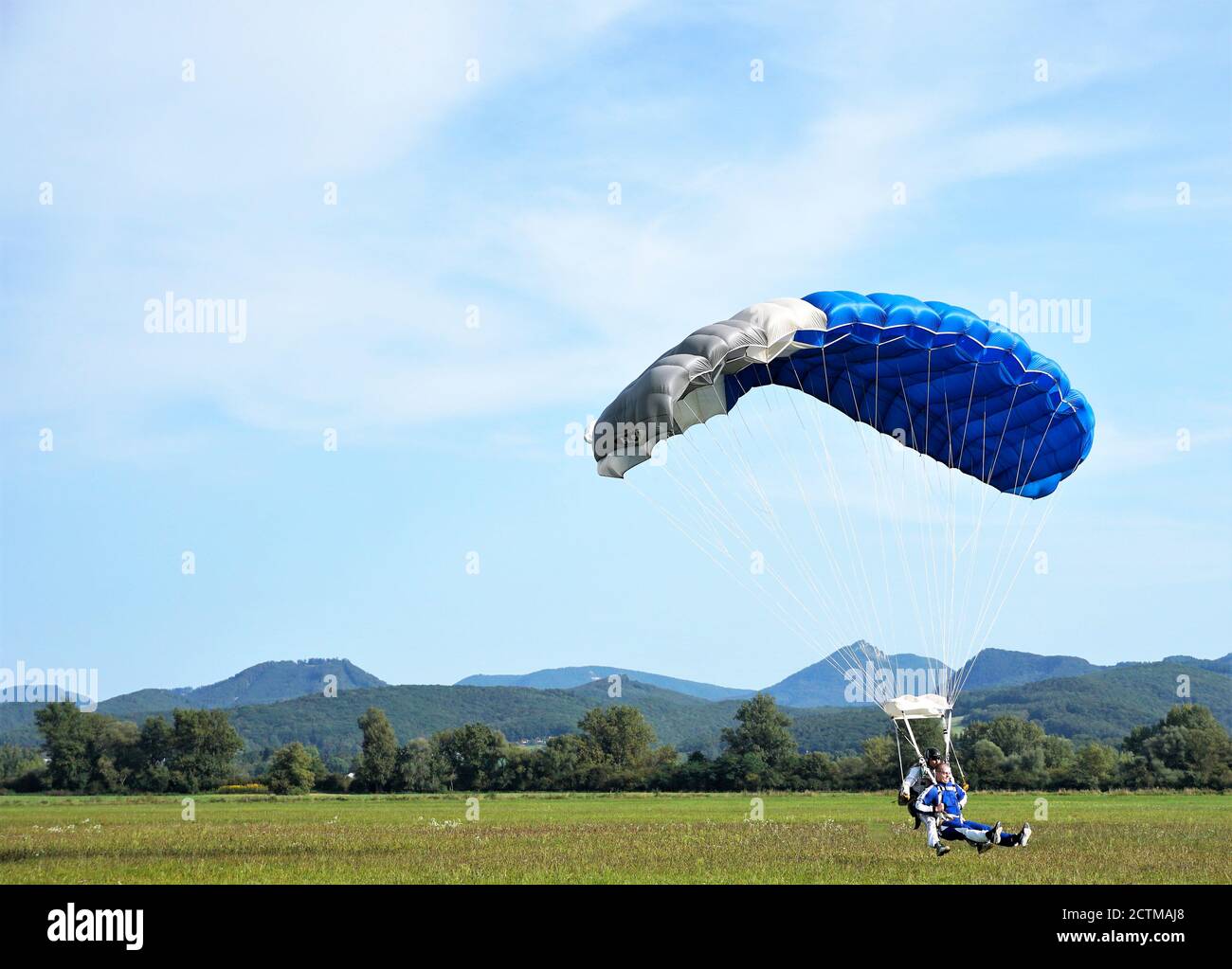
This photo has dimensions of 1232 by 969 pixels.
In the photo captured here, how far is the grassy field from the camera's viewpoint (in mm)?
17375

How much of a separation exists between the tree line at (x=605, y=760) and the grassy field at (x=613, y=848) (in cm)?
1635

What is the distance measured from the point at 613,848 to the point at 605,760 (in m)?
61.6

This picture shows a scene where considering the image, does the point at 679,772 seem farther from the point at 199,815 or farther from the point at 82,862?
the point at 82,862

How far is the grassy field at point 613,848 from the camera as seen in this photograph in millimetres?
17375

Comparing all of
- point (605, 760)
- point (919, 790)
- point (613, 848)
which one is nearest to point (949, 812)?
point (919, 790)

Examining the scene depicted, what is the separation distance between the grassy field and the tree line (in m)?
16.3

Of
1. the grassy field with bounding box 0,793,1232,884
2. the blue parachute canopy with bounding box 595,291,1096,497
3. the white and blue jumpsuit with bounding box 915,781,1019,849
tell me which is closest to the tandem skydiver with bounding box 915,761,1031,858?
the white and blue jumpsuit with bounding box 915,781,1019,849

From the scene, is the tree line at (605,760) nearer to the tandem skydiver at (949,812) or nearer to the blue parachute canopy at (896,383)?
the blue parachute canopy at (896,383)

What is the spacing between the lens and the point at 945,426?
1920 centimetres

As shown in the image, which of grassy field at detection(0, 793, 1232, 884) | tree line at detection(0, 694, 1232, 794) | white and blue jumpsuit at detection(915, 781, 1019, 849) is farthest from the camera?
tree line at detection(0, 694, 1232, 794)

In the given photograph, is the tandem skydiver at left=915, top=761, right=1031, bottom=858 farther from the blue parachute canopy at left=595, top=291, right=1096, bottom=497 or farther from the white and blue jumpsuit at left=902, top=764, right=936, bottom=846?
the blue parachute canopy at left=595, top=291, right=1096, bottom=497
